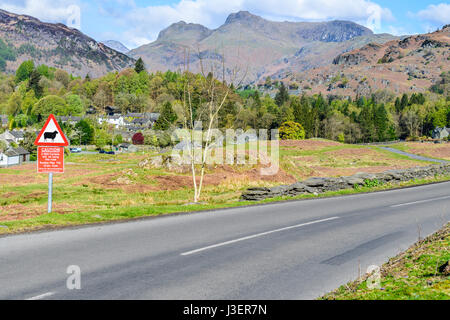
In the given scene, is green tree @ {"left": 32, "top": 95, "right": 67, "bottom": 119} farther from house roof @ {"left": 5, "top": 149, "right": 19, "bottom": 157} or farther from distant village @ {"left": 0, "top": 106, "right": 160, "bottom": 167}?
house roof @ {"left": 5, "top": 149, "right": 19, "bottom": 157}

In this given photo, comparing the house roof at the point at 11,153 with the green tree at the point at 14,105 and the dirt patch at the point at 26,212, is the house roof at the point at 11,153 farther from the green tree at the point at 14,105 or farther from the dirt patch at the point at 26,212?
the green tree at the point at 14,105

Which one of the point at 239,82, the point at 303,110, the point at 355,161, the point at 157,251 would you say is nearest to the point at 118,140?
the point at 303,110

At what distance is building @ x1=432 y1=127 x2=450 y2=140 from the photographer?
488 ft

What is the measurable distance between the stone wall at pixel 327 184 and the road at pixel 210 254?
5.21 meters

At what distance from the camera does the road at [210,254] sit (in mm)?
7121

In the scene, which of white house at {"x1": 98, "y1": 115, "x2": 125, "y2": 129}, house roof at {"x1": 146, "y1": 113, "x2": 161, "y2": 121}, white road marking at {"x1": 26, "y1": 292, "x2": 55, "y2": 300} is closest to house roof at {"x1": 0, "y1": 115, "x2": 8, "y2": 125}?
white house at {"x1": 98, "y1": 115, "x2": 125, "y2": 129}

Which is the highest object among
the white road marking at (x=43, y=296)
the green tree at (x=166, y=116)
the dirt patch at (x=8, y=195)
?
the green tree at (x=166, y=116)

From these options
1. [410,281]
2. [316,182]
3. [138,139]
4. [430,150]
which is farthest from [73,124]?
[410,281]

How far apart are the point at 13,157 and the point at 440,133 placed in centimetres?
14107

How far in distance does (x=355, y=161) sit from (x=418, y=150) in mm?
30129

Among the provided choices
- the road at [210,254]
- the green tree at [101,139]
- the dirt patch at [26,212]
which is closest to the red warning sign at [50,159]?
the road at [210,254]

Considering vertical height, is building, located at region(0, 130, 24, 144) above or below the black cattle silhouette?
above

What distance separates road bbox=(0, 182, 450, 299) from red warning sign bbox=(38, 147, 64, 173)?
286cm
